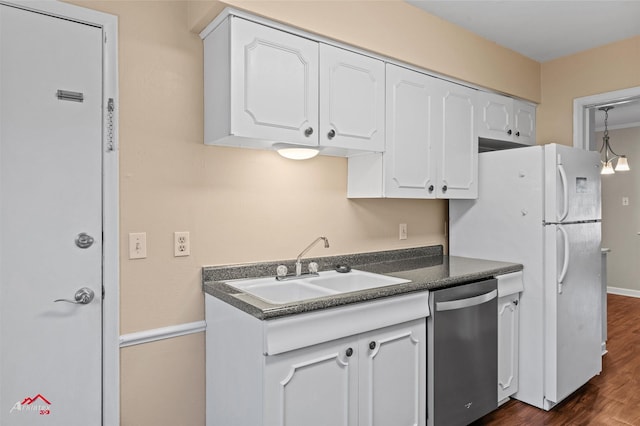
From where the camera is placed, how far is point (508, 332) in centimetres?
252

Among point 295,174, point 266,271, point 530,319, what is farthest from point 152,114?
point 530,319

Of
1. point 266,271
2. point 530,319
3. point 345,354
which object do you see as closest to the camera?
point 345,354

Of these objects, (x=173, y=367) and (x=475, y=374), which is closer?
(x=173, y=367)

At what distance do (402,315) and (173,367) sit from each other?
3.71ft

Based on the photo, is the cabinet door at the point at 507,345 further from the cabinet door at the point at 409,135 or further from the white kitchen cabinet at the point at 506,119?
the white kitchen cabinet at the point at 506,119

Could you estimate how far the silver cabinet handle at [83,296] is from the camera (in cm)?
165

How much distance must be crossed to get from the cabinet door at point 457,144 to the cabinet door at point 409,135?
4.2 inches

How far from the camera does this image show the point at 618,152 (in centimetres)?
554

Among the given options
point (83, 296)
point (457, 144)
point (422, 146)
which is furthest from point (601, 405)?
point (83, 296)

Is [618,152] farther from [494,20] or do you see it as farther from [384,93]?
[384,93]

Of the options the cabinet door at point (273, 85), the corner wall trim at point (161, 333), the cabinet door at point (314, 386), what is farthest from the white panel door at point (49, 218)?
the cabinet door at point (314, 386)

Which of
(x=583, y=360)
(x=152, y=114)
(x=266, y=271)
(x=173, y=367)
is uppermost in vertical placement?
(x=152, y=114)

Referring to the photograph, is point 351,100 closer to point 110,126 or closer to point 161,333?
point 110,126

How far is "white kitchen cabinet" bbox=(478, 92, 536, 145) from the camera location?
2.87m
